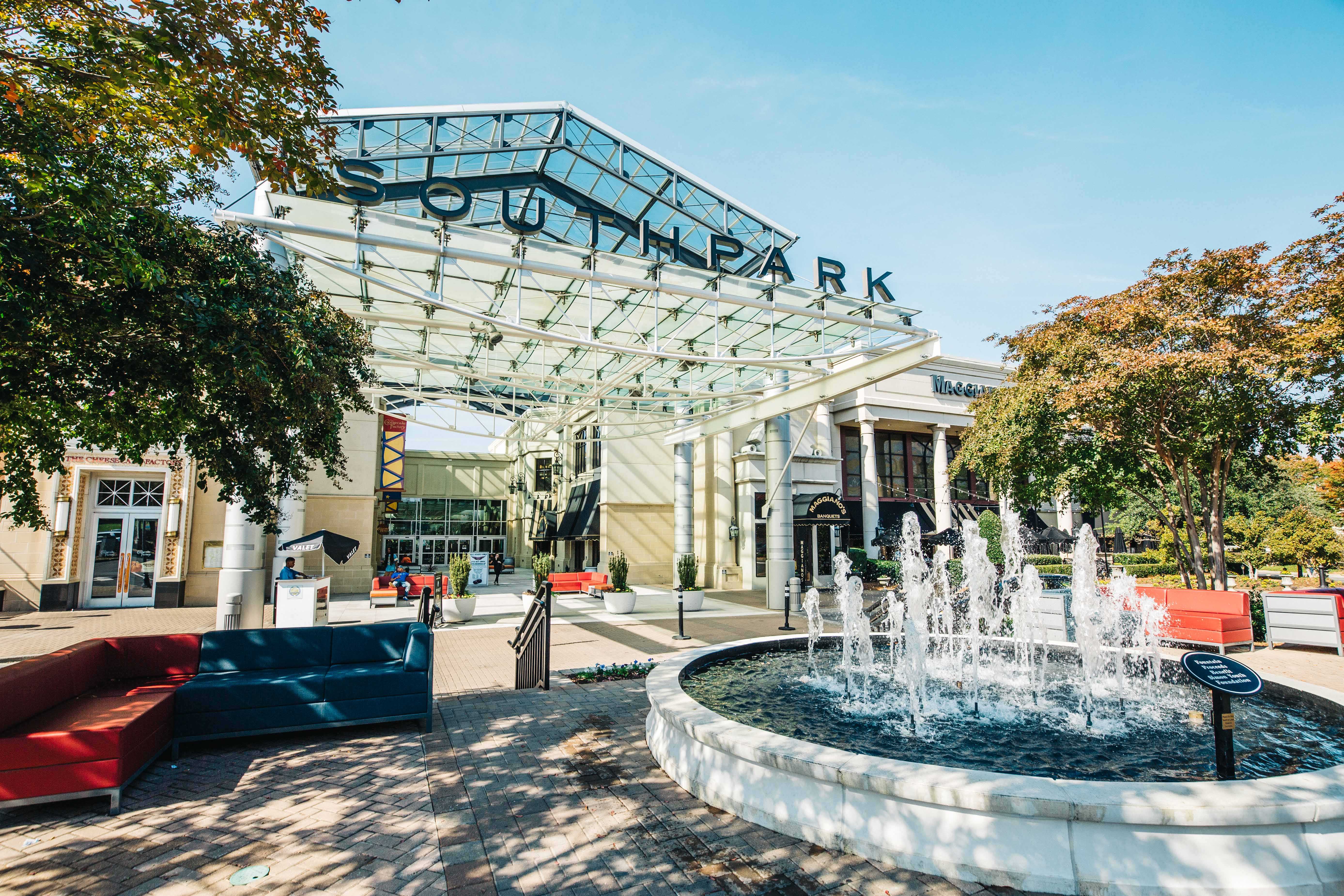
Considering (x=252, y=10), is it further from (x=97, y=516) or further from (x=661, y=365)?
(x=97, y=516)

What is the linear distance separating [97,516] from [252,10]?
66.3ft

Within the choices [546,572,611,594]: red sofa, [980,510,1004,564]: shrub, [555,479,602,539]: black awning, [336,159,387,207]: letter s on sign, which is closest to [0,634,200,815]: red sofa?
[336,159,387,207]: letter s on sign

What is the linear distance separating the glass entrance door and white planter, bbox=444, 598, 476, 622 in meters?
9.95

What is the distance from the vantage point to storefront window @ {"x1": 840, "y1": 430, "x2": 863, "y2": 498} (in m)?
30.9

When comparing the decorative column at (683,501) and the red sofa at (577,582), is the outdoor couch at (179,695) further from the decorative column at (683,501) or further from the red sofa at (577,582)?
the decorative column at (683,501)

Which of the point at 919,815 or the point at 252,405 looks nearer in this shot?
the point at 919,815

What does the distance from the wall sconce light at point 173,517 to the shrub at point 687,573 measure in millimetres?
14621

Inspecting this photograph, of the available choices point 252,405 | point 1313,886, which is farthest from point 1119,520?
point 252,405

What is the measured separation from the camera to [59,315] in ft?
16.0

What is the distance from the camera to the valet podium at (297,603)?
1323 cm

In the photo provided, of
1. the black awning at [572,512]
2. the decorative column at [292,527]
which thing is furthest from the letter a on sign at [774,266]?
the black awning at [572,512]

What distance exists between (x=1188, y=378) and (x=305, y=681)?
1517 centimetres

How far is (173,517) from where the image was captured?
19188 millimetres

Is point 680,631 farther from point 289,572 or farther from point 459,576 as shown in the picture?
point 289,572
